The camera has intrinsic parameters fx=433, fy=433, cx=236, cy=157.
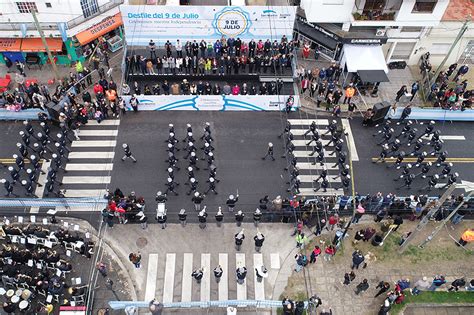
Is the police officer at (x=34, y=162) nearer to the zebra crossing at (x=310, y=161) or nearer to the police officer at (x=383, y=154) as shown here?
the zebra crossing at (x=310, y=161)

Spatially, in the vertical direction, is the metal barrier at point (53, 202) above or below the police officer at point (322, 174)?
below

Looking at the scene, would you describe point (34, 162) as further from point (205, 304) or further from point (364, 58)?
point (364, 58)

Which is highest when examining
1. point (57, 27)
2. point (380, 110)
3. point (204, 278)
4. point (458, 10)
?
point (458, 10)

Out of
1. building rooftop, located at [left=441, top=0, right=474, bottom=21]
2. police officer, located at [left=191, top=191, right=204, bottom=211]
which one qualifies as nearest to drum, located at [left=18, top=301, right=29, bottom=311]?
police officer, located at [left=191, top=191, right=204, bottom=211]

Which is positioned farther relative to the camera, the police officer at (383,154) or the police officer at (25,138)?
the police officer at (383,154)

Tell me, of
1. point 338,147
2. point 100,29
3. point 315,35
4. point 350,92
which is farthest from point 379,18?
point 100,29

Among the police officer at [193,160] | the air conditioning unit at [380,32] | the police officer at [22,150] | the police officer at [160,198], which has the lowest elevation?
the police officer at [160,198]

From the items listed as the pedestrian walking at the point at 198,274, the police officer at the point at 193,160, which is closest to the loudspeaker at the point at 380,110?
the police officer at the point at 193,160
